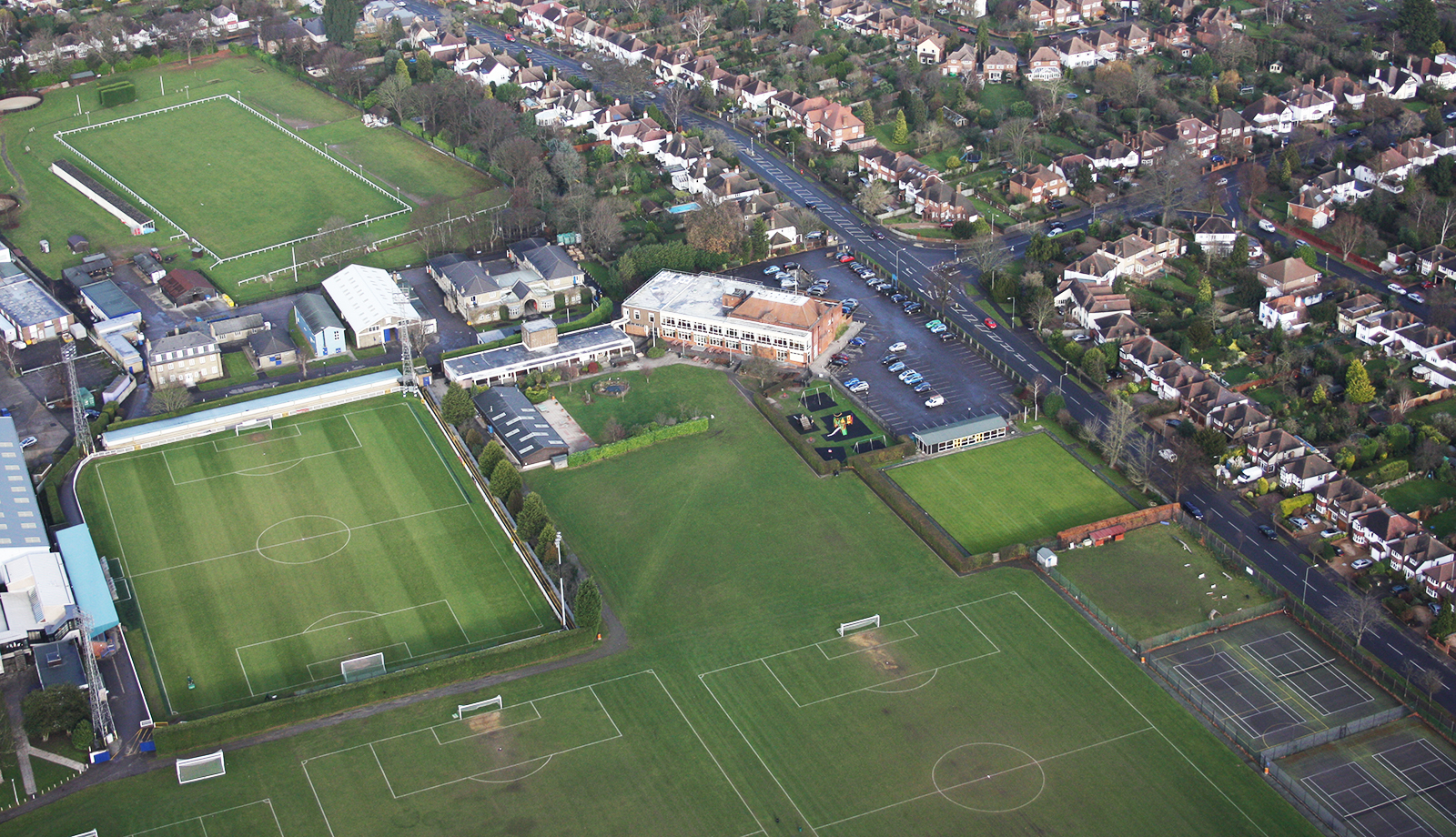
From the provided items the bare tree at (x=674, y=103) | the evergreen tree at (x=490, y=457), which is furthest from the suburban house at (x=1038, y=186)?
the evergreen tree at (x=490, y=457)

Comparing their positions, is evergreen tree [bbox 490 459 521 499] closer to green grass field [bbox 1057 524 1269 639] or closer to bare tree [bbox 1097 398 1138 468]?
green grass field [bbox 1057 524 1269 639]

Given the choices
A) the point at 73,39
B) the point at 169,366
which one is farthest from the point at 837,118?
the point at 73,39

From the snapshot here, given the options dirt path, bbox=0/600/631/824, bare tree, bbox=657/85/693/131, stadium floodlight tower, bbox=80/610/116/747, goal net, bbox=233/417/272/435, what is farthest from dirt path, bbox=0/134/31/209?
dirt path, bbox=0/600/631/824

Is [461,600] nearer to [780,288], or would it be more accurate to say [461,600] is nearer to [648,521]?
[648,521]

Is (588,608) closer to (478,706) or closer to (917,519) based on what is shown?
(478,706)

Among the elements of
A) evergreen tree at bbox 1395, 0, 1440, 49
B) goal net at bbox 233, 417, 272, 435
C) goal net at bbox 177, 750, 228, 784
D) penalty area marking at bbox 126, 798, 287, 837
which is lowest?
penalty area marking at bbox 126, 798, 287, 837

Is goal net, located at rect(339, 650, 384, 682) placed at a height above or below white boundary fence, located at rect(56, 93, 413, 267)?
below

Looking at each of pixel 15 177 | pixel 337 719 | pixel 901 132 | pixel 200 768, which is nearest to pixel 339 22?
pixel 15 177
